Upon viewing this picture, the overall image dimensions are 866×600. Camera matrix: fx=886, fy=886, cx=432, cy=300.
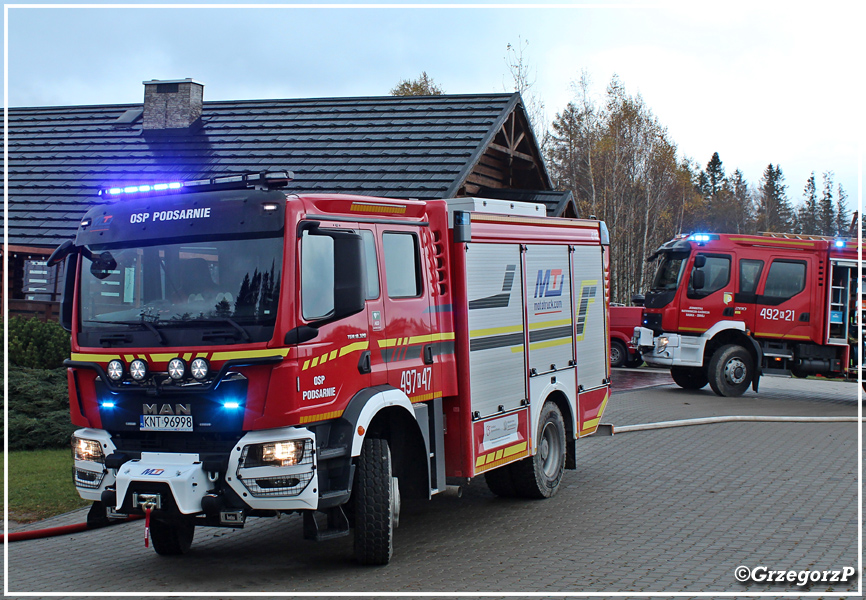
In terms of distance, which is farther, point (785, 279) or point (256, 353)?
point (785, 279)

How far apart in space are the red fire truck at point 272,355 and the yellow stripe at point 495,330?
0.02 metres

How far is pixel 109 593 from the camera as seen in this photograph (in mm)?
6242

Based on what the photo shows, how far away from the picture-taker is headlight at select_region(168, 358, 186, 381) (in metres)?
6.08

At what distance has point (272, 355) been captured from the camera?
5945 millimetres

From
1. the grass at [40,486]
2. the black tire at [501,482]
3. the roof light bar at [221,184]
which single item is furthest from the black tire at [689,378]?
the roof light bar at [221,184]

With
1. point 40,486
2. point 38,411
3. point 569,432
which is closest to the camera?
point 40,486

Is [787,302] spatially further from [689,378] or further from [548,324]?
Result: [548,324]

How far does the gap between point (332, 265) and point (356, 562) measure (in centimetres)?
234

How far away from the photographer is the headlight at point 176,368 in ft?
20.0

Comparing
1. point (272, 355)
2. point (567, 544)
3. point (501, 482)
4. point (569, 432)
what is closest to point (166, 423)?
point (272, 355)

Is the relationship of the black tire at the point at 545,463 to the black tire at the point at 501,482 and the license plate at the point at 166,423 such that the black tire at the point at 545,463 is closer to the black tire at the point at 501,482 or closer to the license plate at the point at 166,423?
the black tire at the point at 501,482

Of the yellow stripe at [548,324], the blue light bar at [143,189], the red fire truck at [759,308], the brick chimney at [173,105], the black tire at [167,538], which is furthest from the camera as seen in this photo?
the brick chimney at [173,105]

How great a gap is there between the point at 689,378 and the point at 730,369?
172 cm

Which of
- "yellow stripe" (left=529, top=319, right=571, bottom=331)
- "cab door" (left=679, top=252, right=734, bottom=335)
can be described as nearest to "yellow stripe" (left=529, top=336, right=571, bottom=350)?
"yellow stripe" (left=529, top=319, right=571, bottom=331)
